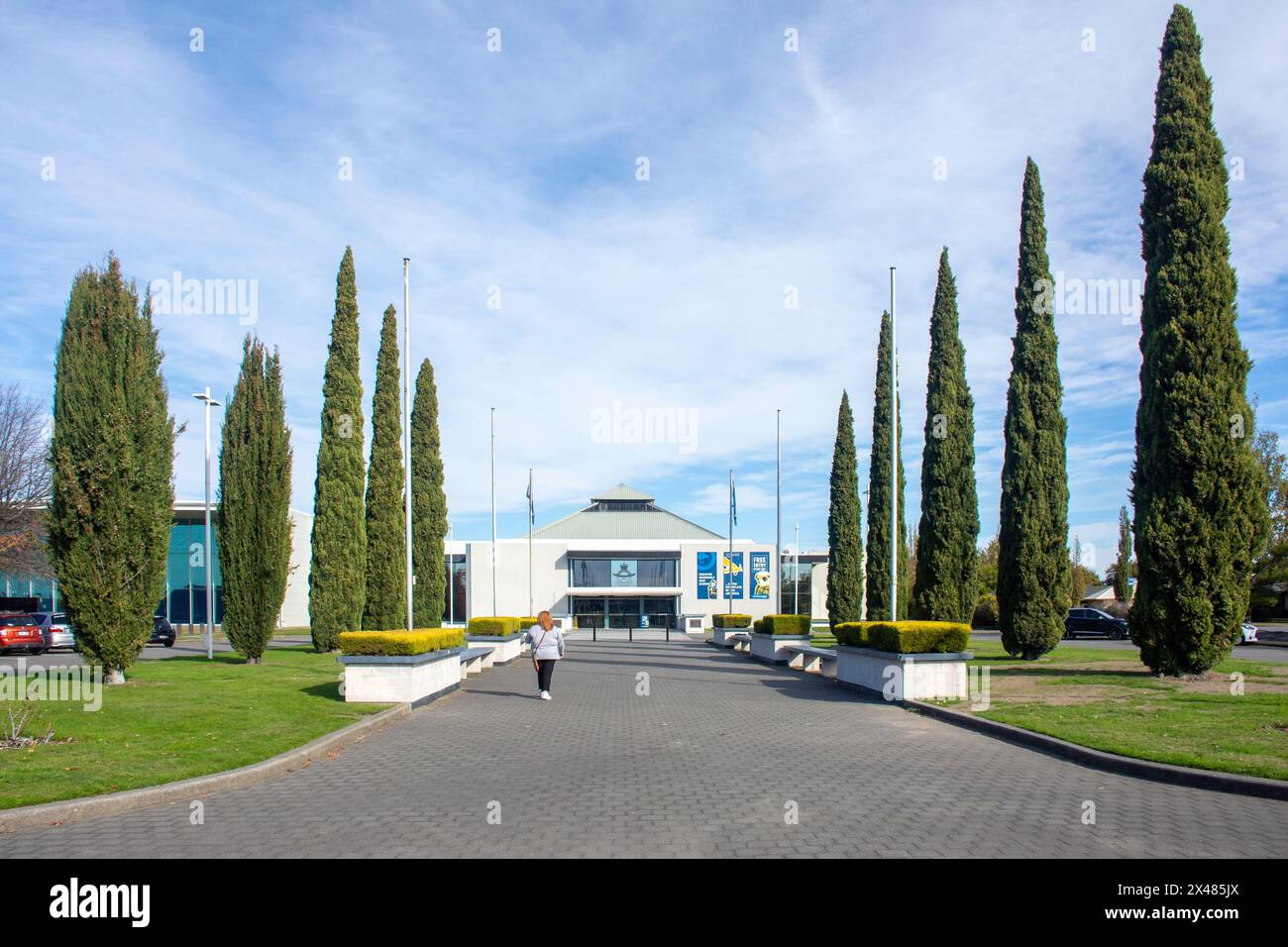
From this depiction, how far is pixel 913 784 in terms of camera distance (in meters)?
9.14

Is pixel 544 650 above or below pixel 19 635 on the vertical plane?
above

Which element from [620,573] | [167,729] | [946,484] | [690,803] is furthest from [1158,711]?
[620,573]

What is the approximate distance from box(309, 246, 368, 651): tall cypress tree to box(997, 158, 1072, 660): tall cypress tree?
17208 mm

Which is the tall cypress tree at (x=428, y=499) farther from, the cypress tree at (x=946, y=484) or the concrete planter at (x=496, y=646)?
the cypress tree at (x=946, y=484)

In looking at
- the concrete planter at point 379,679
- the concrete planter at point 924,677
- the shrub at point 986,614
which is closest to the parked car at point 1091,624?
the shrub at point 986,614

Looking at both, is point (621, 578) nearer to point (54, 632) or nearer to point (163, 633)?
point (163, 633)

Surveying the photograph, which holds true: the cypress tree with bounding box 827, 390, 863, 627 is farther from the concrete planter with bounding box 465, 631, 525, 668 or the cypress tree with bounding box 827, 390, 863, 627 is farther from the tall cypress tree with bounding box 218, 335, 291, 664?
the tall cypress tree with bounding box 218, 335, 291, 664

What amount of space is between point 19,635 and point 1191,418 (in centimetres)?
3424

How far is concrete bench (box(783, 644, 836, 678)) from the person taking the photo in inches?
909

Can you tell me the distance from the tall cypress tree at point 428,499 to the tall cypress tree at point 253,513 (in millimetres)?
9365

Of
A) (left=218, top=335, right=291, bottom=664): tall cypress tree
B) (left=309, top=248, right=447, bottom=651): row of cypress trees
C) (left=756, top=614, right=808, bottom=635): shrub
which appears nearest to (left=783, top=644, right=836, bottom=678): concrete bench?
(left=756, top=614, right=808, bottom=635): shrub

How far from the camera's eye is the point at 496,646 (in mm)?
28281
